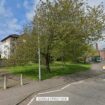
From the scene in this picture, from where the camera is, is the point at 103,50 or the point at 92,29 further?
the point at 103,50

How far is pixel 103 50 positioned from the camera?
13088 centimetres

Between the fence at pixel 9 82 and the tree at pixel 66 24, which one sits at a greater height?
the tree at pixel 66 24

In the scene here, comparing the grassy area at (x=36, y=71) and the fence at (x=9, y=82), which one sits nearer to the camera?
the fence at (x=9, y=82)

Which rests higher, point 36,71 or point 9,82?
point 36,71

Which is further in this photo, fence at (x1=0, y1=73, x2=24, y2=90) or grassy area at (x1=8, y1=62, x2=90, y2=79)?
grassy area at (x1=8, y1=62, x2=90, y2=79)

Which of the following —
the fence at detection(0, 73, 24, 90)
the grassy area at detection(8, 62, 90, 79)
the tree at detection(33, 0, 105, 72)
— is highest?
the tree at detection(33, 0, 105, 72)

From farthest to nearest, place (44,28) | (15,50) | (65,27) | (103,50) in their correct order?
1. (103,50)
2. (15,50)
3. (44,28)
4. (65,27)

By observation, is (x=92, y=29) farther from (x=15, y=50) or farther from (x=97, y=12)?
(x=15, y=50)

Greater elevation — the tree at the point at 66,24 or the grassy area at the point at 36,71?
the tree at the point at 66,24

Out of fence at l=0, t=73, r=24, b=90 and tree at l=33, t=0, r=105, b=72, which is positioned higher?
tree at l=33, t=0, r=105, b=72

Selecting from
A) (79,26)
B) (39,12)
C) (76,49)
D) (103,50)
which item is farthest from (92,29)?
(103,50)

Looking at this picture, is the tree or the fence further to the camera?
the tree

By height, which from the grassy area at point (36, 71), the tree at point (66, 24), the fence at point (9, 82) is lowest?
the fence at point (9, 82)

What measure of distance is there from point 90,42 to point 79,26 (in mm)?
2342
